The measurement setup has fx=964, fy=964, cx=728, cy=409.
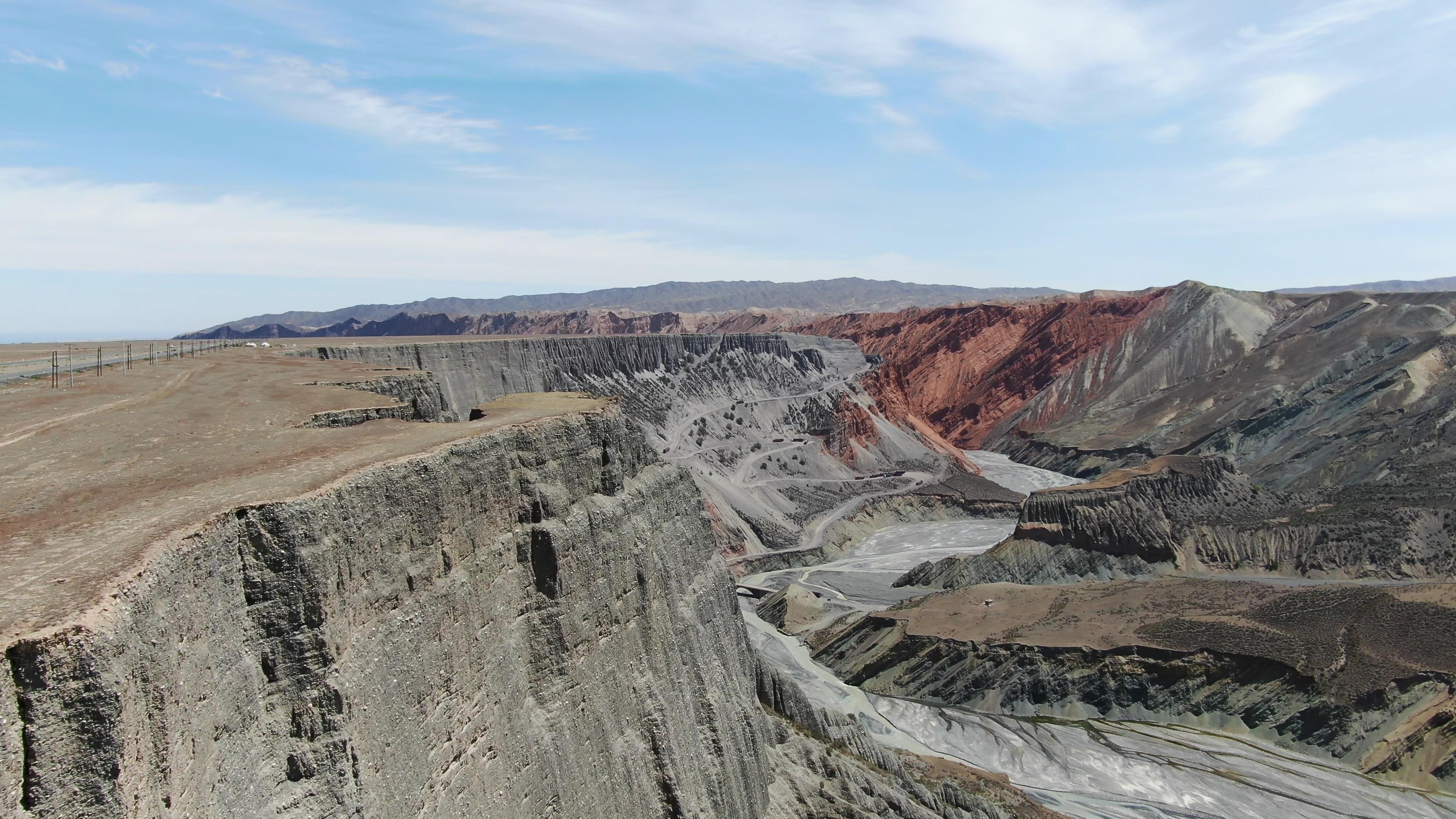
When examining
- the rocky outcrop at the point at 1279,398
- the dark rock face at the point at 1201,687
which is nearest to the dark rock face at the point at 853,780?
the dark rock face at the point at 1201,687

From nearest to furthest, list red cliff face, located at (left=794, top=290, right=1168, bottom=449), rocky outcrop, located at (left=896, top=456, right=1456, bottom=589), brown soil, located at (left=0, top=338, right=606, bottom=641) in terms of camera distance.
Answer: brown soil, located at (left=0, top=338, right=606, bottom=641)
rocky outcrop, located at (left=896, top=456, right=1456, bottom=589)
red cliff face, located at (left=794, top=290, right=1168, bottom=449)

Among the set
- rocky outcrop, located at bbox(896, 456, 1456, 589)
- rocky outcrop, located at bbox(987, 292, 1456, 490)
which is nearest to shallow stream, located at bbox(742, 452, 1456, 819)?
rocky outcrop, located at bbox(896, 456, 1456, 589)

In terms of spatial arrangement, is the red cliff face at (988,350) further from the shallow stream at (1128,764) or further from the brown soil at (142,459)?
the brown soil at (142,459)

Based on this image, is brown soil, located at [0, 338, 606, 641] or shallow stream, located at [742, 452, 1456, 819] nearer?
brown soil, located at [0, 338, 606, 641]

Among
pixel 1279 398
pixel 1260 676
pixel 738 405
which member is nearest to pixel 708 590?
pixel 1260 676

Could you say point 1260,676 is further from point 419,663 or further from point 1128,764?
point 419,663

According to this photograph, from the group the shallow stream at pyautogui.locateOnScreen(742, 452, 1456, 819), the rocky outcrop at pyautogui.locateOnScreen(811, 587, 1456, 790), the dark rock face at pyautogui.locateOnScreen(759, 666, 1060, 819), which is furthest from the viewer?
the rocky outcrop at pyautogui.locateOnScreen(811, 587, 1456, 790)

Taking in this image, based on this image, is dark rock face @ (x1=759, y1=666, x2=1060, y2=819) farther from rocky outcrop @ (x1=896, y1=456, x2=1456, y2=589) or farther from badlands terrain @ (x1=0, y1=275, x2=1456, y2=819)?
rocky outcrop @ (x1=896, y1=456, x2=1456, y2=589)
